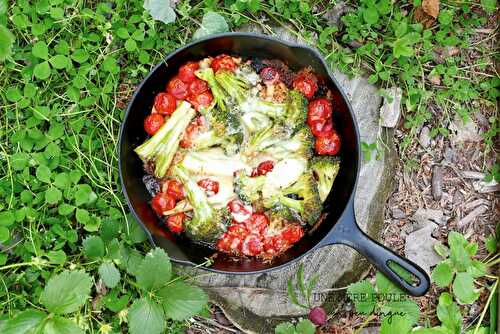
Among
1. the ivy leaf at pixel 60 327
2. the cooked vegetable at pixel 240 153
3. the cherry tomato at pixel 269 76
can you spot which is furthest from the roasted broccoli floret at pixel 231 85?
the ivy leaf at pixel 60 327

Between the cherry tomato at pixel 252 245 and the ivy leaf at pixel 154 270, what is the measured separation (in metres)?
0.37

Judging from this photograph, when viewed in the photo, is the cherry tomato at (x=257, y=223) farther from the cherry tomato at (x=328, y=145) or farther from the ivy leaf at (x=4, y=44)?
the ivy leaf at (x=4, y=44)

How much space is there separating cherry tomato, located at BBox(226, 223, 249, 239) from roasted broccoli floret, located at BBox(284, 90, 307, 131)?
19.2 inches

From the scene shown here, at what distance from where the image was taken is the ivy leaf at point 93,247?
2.52 metres

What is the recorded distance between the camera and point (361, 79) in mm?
2799

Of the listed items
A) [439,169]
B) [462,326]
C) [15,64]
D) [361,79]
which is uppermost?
[15,64]

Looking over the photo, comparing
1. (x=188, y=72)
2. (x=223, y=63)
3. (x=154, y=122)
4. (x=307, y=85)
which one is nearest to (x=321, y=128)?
(x=307, y=85)

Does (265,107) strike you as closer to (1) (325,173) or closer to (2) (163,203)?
(1) (325,173)

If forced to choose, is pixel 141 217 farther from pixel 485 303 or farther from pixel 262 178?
pixel 485 303

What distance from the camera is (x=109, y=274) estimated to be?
2.53m

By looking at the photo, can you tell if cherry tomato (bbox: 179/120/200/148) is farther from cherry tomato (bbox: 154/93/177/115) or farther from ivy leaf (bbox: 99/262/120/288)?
ivy leaf (bbox: 99/262/120/288)

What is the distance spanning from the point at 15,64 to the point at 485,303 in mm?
2551

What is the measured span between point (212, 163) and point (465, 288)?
134 centimetres

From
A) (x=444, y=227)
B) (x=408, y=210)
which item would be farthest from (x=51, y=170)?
(x=444, y=227)
